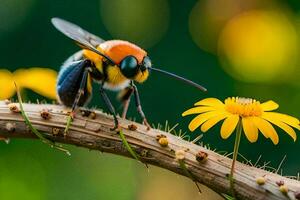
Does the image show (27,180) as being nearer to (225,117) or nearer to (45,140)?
(45,140)

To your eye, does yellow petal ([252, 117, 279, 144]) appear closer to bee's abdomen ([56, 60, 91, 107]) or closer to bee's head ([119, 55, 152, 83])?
bee's head ([119, 55, 152, 83])

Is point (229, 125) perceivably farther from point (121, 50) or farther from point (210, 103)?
point (121, 50)

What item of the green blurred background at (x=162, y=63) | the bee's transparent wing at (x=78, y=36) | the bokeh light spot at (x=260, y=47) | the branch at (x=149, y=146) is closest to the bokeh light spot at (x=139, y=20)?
the green blurred background at (x=162, y=63)

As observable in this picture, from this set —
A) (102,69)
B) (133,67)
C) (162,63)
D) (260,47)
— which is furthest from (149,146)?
(162,63)

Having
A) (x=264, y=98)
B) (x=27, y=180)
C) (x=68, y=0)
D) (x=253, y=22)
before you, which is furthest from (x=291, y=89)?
(x=68, y=0)

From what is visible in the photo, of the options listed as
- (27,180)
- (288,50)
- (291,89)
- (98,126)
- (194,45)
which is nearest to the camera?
(98,126)

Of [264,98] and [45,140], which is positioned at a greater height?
[264,98]

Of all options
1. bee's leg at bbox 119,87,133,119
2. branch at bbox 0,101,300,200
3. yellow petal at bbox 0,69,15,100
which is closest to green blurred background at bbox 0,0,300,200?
bee's leg at bbox 119,87,133,119
